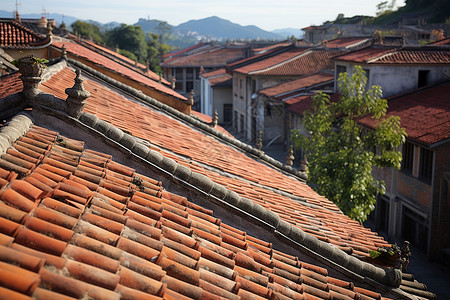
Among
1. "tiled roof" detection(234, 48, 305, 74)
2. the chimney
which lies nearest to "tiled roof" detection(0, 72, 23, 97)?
the chimney

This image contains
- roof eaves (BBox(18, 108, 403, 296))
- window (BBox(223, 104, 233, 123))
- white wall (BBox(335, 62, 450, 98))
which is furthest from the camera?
window (BBox(223, 104, 233, 123))

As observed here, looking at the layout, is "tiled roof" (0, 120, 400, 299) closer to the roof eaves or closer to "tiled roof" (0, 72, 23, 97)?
the roof eaves

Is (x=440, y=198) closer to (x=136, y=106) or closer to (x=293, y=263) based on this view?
(x=136, y=106)

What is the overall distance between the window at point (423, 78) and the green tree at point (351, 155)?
1222cm

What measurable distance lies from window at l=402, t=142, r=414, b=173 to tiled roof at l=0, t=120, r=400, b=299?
59.2ft

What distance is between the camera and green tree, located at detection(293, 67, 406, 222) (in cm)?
1769

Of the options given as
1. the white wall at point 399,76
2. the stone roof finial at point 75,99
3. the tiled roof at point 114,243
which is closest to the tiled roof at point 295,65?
the white wall at point 399,76

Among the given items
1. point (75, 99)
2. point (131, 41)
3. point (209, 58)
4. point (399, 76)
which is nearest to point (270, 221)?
point (75, 99)

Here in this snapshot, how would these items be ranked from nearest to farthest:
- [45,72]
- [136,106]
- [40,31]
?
[45,72] → [136,106] → [40,31]

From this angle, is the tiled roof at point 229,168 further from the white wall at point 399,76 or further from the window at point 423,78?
the window at point 423,78

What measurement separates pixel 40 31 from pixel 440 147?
996 inches

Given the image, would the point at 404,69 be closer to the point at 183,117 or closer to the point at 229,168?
the point at 183,117

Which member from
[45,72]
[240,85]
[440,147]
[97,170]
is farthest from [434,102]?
[240,85]

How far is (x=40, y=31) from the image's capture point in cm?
3238
